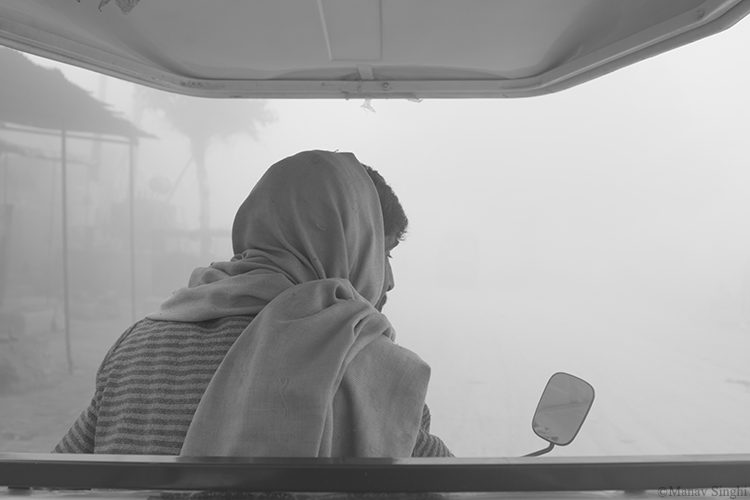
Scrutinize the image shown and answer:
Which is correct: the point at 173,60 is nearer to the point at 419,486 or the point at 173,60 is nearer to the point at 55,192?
the point at 419,486

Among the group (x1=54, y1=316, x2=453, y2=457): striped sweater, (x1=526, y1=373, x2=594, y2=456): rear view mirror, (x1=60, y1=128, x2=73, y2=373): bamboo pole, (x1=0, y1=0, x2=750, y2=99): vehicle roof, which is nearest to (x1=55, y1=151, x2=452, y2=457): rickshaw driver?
(x1=54, y1=316, x2=453, y2=457): striped sweater

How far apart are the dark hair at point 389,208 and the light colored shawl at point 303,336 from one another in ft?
0.52

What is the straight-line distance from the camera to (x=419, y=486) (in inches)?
24.2

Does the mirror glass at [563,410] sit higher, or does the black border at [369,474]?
the black border at [369,474]

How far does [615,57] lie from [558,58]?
7.6 inches

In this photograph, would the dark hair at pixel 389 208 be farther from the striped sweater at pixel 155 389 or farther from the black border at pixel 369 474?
the black border at pixel 369 474

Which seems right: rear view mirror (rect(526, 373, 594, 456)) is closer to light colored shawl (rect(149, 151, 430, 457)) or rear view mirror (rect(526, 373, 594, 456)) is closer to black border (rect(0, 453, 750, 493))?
light colored shawl (rect(149, 151, 430, 457))

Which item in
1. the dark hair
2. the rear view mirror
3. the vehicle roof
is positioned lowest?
the rear view mirror

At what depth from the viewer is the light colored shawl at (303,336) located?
2.95 feet

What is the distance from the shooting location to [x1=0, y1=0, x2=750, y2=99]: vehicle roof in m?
1.37

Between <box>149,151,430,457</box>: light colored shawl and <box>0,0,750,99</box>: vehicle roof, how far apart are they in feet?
1.31

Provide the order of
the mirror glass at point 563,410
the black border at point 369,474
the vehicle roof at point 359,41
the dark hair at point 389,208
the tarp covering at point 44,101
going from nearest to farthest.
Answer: the black border at point 369,474, the mirror glass at point 563,410, the vehicle roof at point 359,41, the dark hair at point 389,208, the tarp covering at point 44,101

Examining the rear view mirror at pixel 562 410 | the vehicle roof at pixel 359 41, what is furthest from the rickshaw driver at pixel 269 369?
the vehicle roof at pixel 359 41

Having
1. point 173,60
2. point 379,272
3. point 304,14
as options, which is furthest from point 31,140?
point 379,272
